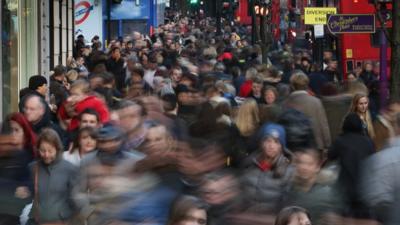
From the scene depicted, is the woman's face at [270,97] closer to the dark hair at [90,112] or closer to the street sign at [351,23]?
the dark hair at [90,112]

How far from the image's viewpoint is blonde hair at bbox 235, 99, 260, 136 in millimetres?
11883

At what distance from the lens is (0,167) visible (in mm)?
7820

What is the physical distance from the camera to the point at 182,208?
639 centimetres

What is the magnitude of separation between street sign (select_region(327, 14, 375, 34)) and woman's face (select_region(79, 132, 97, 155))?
11310 mm

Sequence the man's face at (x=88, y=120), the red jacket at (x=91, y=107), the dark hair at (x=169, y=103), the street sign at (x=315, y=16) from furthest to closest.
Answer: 1. the street sign at (x=315, y=16)
2. the dark hair at (x=169, y=103)
3. the red jacket at (x=91, y=107)
4. the man's face at (x=88, y=120)

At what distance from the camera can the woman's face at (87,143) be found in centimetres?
877

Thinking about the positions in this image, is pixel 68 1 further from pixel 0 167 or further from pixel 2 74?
pixel 0 167

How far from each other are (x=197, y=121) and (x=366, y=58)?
16.3 meters

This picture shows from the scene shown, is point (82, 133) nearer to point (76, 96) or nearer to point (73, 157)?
point (73, 157)

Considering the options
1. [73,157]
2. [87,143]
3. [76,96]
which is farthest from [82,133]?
[76,96]

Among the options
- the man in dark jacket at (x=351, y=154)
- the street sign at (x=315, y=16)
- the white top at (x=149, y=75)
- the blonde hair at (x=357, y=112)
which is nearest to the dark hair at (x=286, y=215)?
the man in dark jacket at (x=351, y=154)

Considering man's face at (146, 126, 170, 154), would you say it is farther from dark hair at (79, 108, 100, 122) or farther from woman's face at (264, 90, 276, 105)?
woman's face at (264, 90, 276, 105)

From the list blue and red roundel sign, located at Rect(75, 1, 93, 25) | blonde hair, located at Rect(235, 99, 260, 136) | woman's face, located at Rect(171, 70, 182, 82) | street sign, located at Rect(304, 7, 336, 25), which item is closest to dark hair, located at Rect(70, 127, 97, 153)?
blonde hair, located at Rect(235, 99, 260, 136)

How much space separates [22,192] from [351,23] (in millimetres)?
12600
